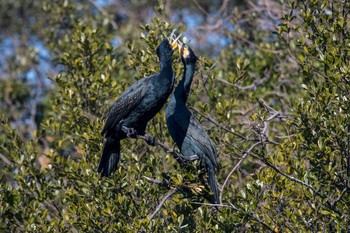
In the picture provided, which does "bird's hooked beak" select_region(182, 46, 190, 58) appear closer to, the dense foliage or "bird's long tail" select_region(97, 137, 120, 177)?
the dense foliage

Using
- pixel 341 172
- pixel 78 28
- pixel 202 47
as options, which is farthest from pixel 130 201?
pixel 202 47

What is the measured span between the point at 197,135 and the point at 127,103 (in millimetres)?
709

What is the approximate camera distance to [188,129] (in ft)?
21.8

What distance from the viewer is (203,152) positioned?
661 cm

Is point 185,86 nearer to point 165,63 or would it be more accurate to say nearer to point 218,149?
point 165,63

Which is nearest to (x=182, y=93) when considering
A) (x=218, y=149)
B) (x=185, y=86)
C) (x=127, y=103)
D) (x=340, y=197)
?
(x=185, y=86)

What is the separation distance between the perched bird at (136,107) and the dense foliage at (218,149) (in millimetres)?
209

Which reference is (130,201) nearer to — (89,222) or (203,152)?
(89,222)

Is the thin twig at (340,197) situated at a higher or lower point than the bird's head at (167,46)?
lower

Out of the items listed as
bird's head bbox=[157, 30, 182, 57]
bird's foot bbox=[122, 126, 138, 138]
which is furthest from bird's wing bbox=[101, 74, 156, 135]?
bird's head bbox=[157, 30, 182, 57]

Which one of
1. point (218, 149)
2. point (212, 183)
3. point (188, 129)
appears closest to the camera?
point (212, 183)

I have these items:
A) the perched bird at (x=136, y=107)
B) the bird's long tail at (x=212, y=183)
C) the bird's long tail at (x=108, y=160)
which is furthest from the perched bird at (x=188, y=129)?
the bird's long tail at (x=108, y=160)

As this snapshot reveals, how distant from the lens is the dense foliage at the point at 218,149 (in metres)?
5.91

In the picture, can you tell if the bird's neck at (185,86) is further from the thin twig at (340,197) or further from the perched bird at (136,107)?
the thin twig at (340,197)
